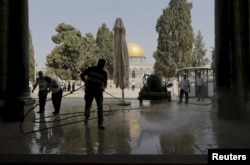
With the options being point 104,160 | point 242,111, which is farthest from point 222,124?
point 104,160

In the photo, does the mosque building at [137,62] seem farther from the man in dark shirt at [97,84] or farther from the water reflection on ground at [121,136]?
the man in dark shirt at [97,84]

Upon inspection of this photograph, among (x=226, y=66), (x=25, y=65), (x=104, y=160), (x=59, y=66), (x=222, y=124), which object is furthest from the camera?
(x=59, y=66)

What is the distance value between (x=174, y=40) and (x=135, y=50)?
161 ft

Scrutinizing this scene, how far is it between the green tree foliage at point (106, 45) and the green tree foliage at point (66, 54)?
8.24 metres

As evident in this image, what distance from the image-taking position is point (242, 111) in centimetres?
976

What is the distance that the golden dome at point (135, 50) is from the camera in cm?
11312

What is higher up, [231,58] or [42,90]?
[231,58]

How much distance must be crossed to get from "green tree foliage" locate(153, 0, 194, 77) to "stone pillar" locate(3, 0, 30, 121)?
54.2 metres

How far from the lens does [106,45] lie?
7575cm

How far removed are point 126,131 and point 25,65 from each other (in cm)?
Result: 530

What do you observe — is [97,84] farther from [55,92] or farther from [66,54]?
[66,54]

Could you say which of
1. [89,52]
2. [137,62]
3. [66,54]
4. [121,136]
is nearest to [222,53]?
[121,136]

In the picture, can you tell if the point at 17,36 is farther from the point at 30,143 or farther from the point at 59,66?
the point at 59,66

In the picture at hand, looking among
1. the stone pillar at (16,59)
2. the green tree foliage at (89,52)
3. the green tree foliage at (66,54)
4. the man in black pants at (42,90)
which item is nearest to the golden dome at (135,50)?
the green tree foliage at (89,52)
